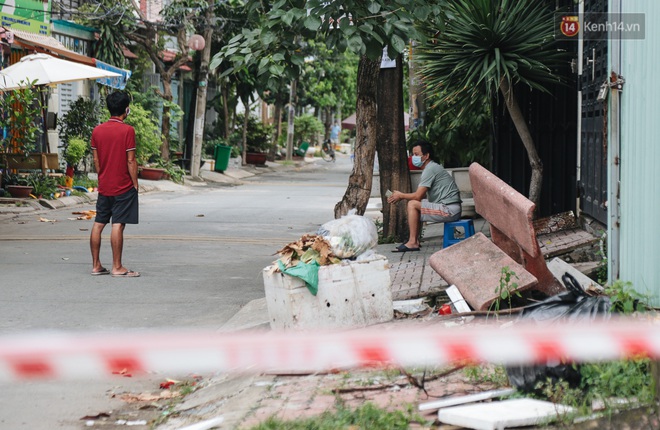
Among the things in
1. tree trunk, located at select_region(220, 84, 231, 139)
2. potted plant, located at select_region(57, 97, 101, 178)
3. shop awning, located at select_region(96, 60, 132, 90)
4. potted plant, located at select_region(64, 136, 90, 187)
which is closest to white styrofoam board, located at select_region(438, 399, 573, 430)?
potted plant, located at select_region(64, 136, 90, 187)

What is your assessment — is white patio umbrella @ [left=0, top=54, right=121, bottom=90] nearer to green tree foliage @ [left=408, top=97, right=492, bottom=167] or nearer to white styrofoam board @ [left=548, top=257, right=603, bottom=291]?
green tree foliage @ [left=408, top=97, right=492, bottom=167]

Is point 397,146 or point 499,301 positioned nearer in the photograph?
point 499,301

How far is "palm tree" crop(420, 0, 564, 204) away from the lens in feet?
35.7

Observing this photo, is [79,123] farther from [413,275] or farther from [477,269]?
[477,269]

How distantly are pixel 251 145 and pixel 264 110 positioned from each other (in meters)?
19.3

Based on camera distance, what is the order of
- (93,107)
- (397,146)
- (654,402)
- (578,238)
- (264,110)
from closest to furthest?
1. (654,402)
2. (578,238)
3. (397,146)
4. (93,107)
5. (264,110)

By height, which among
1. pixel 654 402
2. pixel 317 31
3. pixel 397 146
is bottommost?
pixel 654 402

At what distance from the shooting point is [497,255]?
7508 mm

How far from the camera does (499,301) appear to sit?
23.1ft

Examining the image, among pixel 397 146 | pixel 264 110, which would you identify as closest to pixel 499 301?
pixel 397 146

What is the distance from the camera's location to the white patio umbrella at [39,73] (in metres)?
18.3

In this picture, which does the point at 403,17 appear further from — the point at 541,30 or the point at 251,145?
the point at 251,145

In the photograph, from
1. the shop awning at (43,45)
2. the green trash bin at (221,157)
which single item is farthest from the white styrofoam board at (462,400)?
the green trash bin at (221,157)

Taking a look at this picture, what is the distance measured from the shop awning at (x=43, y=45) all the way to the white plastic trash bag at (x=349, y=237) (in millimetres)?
14091
